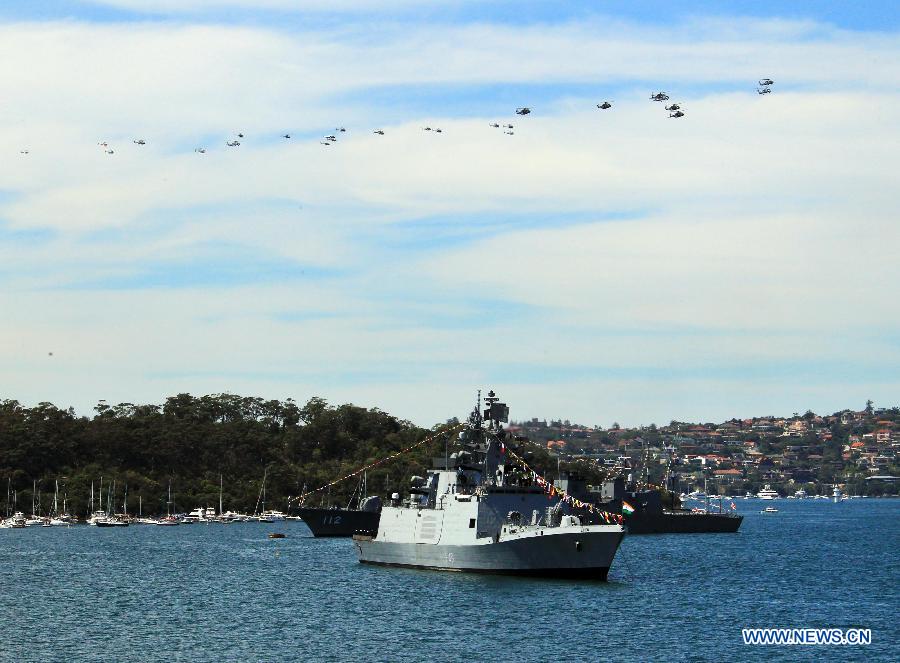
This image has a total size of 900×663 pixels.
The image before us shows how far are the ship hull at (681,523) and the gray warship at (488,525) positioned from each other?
8088 centimetres

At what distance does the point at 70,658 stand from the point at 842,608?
44125mm

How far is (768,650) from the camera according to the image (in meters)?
58.6

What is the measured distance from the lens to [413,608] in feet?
229

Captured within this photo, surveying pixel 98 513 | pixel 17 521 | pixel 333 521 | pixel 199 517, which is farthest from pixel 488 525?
pixel 199 517

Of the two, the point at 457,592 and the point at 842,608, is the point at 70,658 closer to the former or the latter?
the point at 457,592

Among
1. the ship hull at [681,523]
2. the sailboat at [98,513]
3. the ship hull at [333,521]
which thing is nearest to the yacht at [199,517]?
the sailboat at [98,513]

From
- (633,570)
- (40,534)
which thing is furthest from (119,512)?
(633,570)

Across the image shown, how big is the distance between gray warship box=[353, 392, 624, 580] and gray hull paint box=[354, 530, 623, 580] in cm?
6

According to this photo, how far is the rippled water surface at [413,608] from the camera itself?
5753 cm

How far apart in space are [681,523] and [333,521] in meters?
50.4

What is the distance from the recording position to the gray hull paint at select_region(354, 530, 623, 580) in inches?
3031

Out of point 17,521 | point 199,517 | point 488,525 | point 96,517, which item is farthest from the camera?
point 199,517

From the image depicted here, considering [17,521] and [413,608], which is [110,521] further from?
[413,608]

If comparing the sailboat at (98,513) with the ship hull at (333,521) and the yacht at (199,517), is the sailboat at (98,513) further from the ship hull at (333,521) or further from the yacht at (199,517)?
the ship hull at (333,521)
